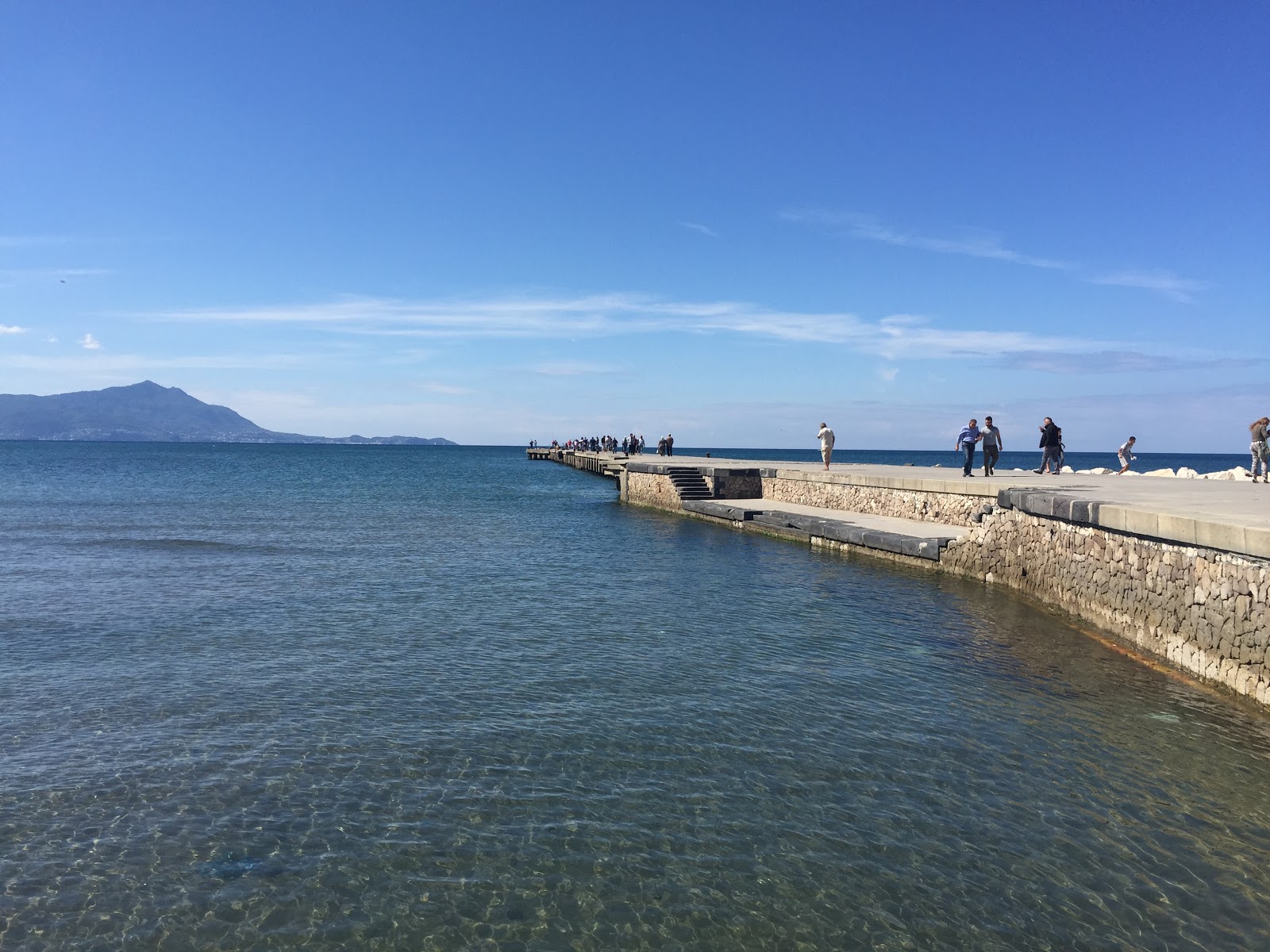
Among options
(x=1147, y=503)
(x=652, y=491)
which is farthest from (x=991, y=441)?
(x=652, y=491)

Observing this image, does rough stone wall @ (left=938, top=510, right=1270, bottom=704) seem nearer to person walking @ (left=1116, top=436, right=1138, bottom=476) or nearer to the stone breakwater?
the stone breakwater

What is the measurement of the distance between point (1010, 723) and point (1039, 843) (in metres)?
2.79

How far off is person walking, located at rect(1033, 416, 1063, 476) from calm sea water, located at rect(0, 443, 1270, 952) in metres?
13.0

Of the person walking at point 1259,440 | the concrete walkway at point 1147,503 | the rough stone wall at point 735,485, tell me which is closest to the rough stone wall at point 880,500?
the concrete walkway at point 1147,503

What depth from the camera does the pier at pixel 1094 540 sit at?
379 inches

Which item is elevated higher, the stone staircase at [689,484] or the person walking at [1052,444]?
the person walking at [1052,444]

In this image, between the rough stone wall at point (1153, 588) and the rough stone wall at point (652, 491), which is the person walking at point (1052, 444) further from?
the rough stone wall at point (652, 491)

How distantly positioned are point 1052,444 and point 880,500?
680cm

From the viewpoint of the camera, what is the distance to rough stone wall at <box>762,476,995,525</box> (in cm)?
2092

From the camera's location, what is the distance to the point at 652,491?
3772cm

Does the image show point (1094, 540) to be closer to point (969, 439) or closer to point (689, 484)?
point (969, 439)

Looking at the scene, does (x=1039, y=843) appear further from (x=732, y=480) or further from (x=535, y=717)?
(x=732, y=480)

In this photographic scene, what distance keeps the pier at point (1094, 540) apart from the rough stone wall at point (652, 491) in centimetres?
398

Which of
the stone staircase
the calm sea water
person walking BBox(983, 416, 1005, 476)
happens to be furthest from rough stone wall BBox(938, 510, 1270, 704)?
the stone staircase
